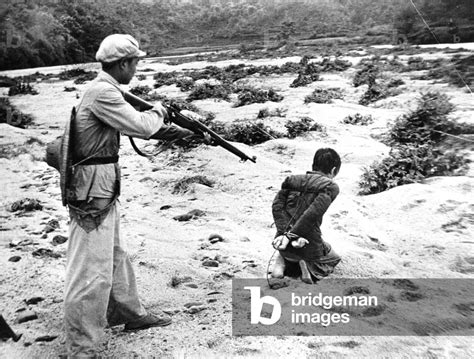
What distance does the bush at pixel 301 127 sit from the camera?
771 cm

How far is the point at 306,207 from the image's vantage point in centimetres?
321

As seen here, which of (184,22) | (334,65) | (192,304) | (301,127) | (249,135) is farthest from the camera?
(184,22)

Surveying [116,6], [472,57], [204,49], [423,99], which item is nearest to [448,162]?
[423,99]

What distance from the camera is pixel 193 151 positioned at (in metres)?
7.28

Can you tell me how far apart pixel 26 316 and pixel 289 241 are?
1.81 metres

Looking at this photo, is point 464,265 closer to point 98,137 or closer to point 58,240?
point 98,137

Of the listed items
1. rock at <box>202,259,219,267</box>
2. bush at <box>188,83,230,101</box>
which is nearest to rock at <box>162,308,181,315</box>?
rock at <box>202,259,219,267</box>

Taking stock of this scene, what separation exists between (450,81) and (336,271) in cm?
812

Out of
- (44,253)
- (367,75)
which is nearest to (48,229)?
(44,253)

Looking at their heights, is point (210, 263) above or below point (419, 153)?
below

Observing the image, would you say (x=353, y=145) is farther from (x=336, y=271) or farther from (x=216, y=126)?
(x=336, y=271)

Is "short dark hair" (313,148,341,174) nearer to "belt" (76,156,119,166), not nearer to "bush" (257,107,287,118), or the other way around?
"belt" (76,156,119,166)

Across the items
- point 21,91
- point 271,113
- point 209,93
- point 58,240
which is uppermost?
point 58,240

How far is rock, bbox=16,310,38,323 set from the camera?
3.21m
